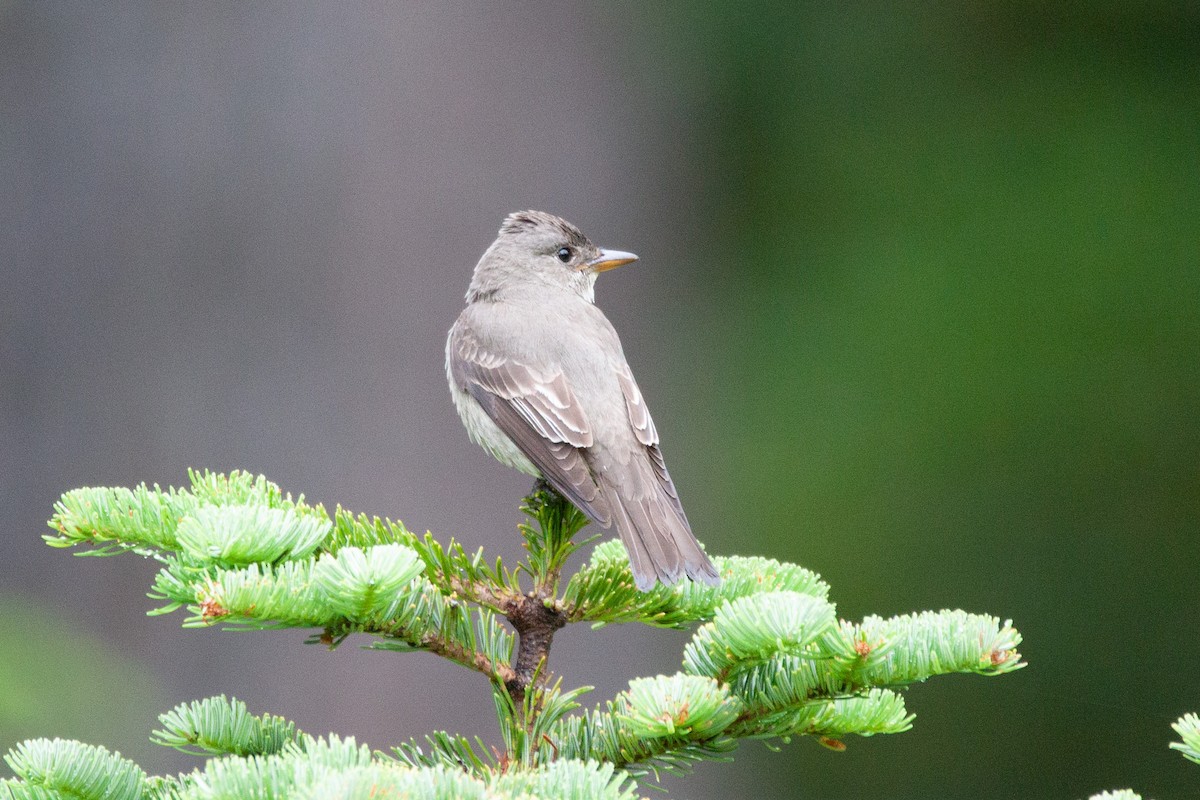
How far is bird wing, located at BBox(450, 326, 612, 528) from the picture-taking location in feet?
11.3

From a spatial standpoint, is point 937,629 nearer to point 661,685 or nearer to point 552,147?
point 661,685

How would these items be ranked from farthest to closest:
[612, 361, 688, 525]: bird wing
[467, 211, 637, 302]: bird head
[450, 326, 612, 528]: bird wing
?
[467, 211, 637, 302]: bird head
[612, 361, 688, 525]: bird wing
[450, 326, 612, 528]: bird wing

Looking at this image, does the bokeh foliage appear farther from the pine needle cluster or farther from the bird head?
the pine needle cluster

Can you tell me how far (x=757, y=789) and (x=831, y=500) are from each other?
1735 mm

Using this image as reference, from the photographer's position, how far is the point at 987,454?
7672mm

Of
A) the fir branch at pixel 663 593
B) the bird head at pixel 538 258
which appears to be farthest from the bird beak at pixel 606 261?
the fir branch at pixel 663 593

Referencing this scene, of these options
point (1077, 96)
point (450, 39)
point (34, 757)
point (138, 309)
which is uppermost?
point (1077, 96)

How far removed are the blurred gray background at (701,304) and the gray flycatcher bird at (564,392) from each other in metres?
0.94

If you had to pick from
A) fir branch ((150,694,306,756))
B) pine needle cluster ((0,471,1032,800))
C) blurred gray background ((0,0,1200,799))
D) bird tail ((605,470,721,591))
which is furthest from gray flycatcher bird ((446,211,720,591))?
blurred gray background ((0,0,1200,799))

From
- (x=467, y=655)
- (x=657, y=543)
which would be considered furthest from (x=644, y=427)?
(x=467, y=655)

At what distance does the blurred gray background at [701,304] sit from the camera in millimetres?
5617

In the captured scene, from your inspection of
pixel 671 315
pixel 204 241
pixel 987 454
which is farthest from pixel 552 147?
pixel 987 454

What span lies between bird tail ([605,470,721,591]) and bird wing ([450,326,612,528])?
3.0 inches

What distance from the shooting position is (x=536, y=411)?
12.8 feet
